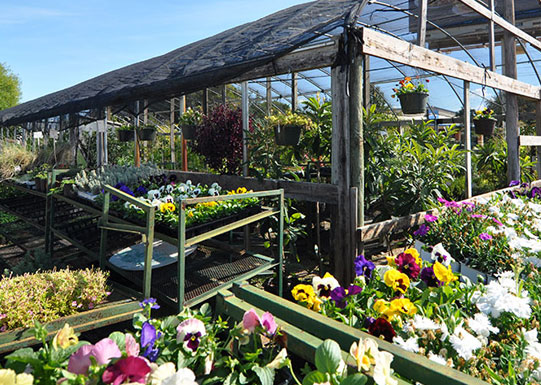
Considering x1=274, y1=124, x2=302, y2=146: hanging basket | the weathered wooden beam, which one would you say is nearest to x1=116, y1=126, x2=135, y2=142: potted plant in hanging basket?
x1=274, y1=124, x2=302, y2=146: hanging basket

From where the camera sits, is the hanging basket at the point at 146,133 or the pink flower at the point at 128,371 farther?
the hanging basket at the point at 146,133

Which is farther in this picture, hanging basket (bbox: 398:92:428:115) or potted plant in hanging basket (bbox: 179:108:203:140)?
potted plant in hanging basket (bbox: 179:108:203:140)

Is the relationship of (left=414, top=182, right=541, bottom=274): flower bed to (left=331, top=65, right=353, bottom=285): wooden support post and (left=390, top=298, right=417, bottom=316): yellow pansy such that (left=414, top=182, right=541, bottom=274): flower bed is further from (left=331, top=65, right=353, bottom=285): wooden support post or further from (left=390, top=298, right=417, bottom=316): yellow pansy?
(left=390, top=298, right=417, bottom=316): yellow pansy

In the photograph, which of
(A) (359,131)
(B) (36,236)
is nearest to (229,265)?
(A) (359,131)

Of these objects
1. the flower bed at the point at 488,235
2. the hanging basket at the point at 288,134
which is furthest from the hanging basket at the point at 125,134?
the flower bed at the point at 488,235

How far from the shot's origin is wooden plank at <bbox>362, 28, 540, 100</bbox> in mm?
2791

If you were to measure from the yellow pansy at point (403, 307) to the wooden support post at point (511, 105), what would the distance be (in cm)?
492

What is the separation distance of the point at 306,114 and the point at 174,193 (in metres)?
1.49

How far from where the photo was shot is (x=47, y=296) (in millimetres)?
1672

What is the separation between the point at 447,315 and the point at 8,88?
129 ft

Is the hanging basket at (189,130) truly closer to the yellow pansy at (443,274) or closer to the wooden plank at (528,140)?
the wooden plank at (528,140)

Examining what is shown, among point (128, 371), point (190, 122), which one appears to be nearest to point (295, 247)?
point (190, 122)

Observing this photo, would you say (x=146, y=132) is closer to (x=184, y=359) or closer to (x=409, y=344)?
(x=184, y=359)

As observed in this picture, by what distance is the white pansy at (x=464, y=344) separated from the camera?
981 millimetres
